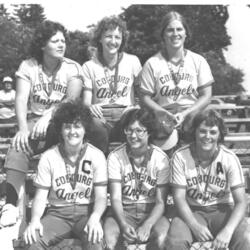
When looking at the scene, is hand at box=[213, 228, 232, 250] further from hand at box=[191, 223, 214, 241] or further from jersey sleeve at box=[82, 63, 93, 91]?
jersey sleeve at box=[82, 63, 93, 91]

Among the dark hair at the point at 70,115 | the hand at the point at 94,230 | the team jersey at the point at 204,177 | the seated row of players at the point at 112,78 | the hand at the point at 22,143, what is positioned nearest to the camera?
the hand at the point at 94,230

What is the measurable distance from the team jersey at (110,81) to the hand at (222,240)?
1550 mm

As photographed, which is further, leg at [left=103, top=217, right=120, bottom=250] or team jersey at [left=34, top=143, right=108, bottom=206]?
team jersey at [left=34, top=143, right=108, bottom=206]

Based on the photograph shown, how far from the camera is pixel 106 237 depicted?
384 centimetres

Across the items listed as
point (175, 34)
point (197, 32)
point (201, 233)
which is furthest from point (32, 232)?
point (197, 32)

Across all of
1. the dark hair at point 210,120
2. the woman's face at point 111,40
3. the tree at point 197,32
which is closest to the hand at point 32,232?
the dark hair at point 210,120

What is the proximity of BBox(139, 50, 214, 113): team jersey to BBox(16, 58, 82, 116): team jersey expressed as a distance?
0.61 m

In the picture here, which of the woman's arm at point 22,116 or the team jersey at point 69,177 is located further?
the woman's arm at point 22,116

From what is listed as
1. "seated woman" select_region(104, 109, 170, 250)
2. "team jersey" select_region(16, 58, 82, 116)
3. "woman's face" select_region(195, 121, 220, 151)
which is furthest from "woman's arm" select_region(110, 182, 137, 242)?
"team jersey" select_region(16, 58, 82, 116)

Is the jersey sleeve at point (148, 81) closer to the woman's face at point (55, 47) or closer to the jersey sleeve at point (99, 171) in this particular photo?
the woman's face at point (55, 47)

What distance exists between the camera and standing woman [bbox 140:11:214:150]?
15.4ft

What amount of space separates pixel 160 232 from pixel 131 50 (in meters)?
27.6

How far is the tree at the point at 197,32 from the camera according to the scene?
31.2m

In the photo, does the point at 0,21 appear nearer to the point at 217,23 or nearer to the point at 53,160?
the point at 217,23
